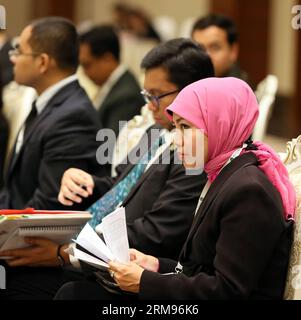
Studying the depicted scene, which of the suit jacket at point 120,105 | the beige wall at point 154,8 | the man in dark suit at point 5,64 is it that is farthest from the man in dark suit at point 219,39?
the beige wall at point 154,8

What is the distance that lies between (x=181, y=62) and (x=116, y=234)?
26.9 inches

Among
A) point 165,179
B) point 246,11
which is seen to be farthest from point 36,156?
point 246,11

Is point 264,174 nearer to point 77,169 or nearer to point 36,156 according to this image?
point 77,169

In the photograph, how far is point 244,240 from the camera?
208 cm

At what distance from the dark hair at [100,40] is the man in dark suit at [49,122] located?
1093mm

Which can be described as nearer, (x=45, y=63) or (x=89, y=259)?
(x=89, y=259)

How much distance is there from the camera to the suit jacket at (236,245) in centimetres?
209

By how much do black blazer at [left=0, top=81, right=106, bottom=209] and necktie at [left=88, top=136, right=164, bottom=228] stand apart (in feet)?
1.01

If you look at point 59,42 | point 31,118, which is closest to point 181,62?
point 59,42

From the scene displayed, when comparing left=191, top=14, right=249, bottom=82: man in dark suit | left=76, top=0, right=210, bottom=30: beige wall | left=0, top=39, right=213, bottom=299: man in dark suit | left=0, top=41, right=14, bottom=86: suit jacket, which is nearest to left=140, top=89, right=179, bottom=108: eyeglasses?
left=0, top=39, right=213, bottom=299: man in dark suit

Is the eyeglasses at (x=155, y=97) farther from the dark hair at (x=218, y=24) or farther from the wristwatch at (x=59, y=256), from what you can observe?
the dark hair at (x=218, y=24)

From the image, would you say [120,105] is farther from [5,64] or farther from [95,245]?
[95,245]

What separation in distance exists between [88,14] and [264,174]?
8.48 meters

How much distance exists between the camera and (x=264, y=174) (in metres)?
2.20
